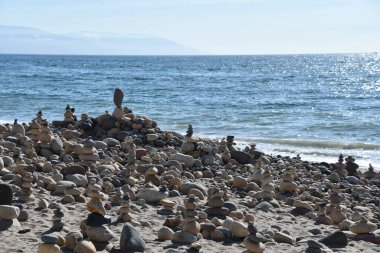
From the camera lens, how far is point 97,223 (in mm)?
5734

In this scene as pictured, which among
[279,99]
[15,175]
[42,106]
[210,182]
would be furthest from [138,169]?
[279,99]

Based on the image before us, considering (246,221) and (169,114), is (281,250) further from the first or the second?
(169,114)

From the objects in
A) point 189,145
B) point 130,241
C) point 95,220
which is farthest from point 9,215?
point 189,145

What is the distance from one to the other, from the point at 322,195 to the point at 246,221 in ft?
8.25

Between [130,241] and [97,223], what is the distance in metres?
0.50

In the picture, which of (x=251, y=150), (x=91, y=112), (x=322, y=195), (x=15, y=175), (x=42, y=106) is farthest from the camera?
(x=42, y=106)

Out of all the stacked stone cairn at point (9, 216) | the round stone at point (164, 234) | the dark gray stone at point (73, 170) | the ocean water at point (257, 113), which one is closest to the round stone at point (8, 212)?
the stacked stone cairn at point (9, 216)

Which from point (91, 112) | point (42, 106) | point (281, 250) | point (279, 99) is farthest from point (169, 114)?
point (281, 250)

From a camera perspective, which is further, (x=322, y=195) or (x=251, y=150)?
(x=251, y=150)

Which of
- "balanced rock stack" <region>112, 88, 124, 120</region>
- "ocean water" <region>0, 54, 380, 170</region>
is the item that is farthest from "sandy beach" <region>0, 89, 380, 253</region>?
"ocean water" <region>0, 54, 380, 170</region>

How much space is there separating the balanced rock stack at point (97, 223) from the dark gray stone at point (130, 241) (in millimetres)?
167

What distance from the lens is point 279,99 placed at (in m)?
33.5

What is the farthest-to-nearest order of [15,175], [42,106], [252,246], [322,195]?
[42,106], [322,195], [15,175], [252,246]

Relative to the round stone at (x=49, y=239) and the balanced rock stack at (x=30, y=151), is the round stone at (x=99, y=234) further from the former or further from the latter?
the balanced rock stack at (x=30, y=151)
